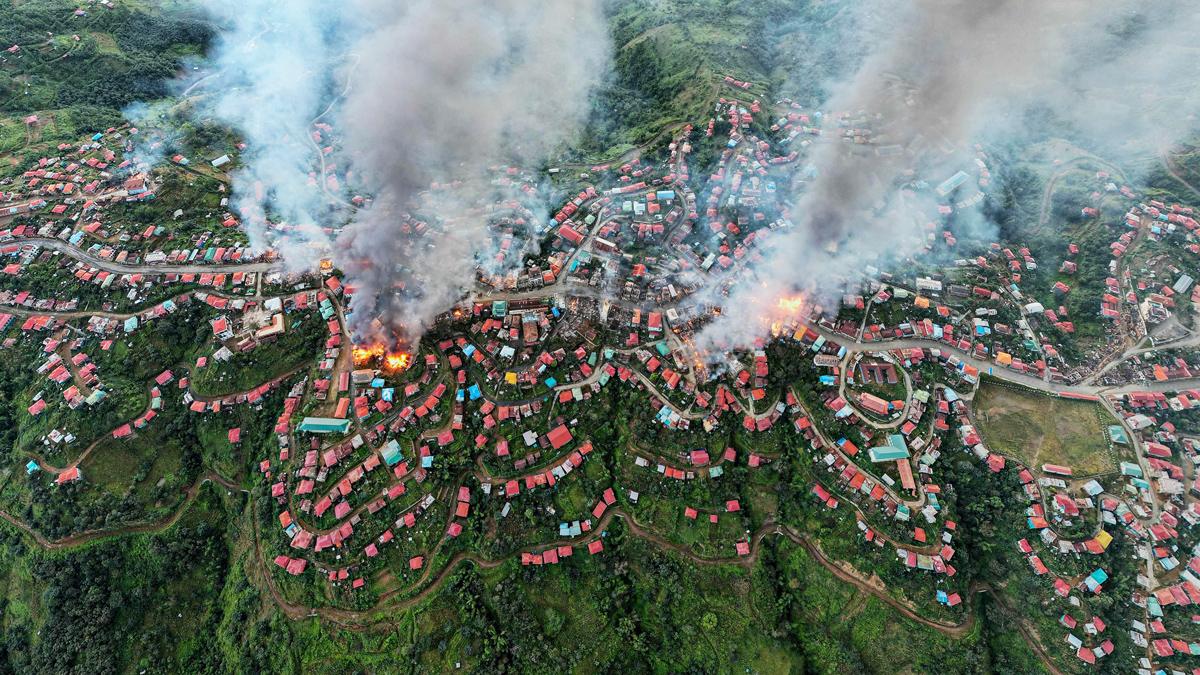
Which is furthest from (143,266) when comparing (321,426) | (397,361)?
(397,361)

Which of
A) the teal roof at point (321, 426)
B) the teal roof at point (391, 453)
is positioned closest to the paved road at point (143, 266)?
the teal roof at point (321, 426)

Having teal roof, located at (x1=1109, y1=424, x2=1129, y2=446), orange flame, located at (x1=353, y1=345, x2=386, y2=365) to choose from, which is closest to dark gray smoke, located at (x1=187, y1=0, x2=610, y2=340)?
orange flame, located at (x1=353, y1=345, x2=386, y2=365)

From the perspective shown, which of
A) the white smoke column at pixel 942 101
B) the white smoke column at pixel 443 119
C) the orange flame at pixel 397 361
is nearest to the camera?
the orange flame at pixel 397 361

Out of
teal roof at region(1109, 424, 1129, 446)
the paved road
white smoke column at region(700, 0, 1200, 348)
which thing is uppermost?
white smoke column at region(700, 0, 1200, 348)

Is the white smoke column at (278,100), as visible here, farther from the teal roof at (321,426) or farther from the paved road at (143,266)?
the teal roof at (321,426)

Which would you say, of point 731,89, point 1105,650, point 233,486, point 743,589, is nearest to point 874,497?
point 743,589

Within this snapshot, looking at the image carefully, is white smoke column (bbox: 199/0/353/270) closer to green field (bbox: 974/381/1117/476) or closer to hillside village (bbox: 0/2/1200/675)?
hillside village (bbox: 0/2/1200/675)

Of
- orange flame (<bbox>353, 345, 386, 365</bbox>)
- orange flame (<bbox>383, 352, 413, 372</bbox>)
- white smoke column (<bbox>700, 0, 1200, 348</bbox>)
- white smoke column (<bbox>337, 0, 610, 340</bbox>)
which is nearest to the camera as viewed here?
orange flame (<bbox>353, 345, 386, 365</bbox>)
